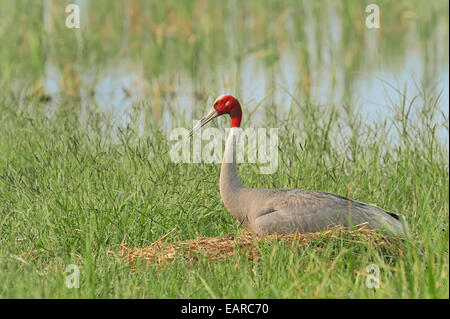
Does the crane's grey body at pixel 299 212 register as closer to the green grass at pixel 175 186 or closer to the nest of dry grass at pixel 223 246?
the nest of dry grass at pixel 223 246

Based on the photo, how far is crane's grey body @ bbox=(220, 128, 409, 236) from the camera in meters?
5.43

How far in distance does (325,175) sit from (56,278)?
312cm

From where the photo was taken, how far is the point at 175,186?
6.25 meters

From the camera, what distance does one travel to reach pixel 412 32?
14.8 meters

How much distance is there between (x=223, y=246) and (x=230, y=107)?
130 cm

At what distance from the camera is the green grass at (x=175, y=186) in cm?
453

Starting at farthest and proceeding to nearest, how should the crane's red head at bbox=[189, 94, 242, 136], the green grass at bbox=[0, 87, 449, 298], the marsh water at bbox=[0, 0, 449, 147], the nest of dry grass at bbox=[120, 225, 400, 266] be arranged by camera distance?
the marsh water at bbox=[0, 0, 449, 147], the crane's red head at bbox=[189, 94, 242, 136], the nest of dry grass at bbox=[120, 225, 400, 266], the green grass at bbox=[0, 87, 449, 298]

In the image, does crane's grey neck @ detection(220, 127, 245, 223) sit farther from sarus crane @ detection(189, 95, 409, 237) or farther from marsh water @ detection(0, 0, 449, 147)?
marsh water @ detection(0, 0, 449, 147)

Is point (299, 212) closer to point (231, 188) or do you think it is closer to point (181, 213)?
point (231, 188)

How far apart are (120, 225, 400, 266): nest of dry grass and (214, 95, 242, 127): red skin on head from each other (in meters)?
1.11

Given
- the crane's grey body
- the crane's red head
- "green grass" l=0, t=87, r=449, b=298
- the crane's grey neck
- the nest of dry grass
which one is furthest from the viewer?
the crane's red head

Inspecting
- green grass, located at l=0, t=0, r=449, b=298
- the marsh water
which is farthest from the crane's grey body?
the marsh water

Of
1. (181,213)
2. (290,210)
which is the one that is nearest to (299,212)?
(290,210)
